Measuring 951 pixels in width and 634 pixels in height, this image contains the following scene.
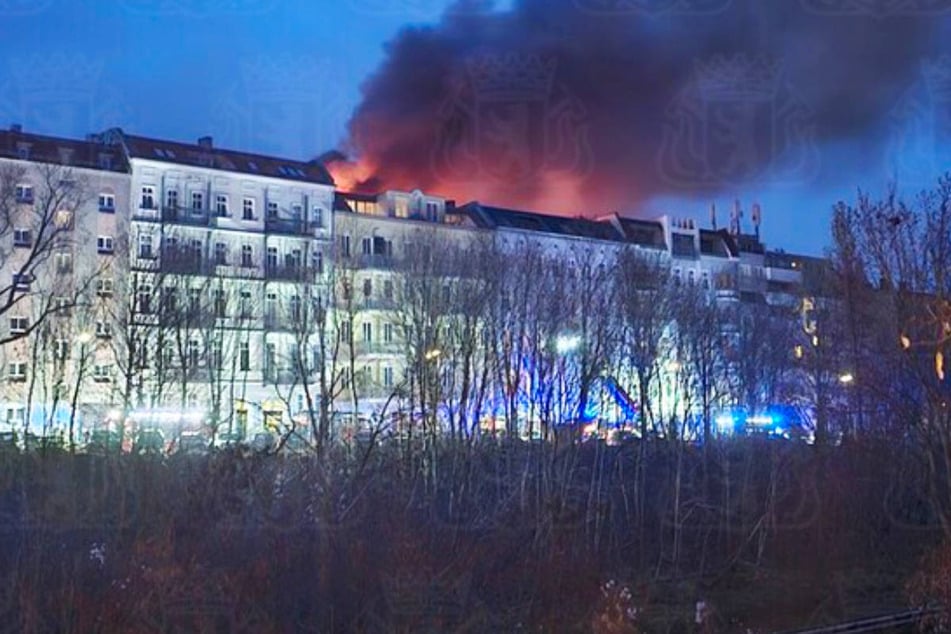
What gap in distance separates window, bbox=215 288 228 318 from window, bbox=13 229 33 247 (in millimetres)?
9352

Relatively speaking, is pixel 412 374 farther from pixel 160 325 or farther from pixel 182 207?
pixel 182 207

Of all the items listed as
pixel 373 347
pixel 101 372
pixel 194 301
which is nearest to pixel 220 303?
pixel 194 301

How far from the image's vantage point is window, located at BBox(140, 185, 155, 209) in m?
52.9

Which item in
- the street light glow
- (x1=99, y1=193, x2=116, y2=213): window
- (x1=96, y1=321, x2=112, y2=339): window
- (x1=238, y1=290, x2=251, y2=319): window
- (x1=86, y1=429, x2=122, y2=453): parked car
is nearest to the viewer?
(x1=86, y1=429, x2=122, y2=453): parked car

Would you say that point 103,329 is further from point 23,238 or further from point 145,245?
point 23,238

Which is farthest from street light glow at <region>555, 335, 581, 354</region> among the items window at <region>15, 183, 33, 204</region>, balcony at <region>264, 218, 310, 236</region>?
window at <region>15, 183, 33, 204</region>

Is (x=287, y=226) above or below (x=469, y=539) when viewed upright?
above

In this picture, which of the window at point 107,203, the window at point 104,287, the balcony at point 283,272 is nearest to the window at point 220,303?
the window at point 104,287

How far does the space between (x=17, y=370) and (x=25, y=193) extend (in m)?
7.74

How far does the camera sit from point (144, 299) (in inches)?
1629

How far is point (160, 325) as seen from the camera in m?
39.8

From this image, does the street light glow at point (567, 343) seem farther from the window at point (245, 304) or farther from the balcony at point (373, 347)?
the balcony at point (373, 347)

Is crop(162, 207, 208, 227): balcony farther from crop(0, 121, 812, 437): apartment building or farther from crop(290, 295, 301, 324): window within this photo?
crop(290, 295, 301, 324): window

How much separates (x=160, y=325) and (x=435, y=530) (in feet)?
81.8
